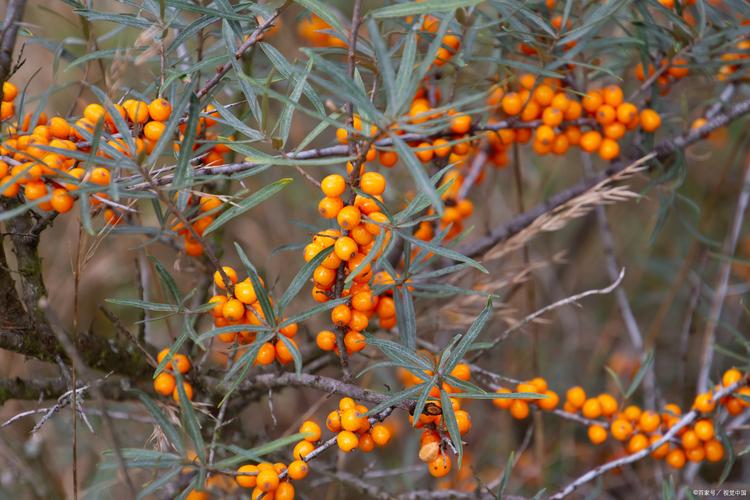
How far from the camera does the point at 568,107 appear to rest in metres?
1.61

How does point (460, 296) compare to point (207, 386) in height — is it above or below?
below

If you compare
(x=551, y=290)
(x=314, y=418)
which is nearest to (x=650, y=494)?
(x=551, y=290)

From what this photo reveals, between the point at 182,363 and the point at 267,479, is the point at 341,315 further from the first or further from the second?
the point at 182,363

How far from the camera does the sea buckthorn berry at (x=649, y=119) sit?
1684 mm

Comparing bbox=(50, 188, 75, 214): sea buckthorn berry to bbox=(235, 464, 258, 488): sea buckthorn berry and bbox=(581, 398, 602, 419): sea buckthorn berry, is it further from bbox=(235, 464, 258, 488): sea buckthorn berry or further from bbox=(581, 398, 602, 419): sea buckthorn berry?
bbox=(581, 398, 602, 419): sea buckthorn berry

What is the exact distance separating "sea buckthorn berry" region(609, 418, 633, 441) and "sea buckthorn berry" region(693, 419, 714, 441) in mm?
145

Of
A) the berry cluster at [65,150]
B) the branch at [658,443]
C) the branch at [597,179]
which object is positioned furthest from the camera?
the branch at [597,179]

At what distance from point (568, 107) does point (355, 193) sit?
0.77 metres

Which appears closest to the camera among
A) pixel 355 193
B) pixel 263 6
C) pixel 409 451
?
pixel 355 193

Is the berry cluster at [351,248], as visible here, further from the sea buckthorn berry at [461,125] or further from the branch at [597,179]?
the branch at [597,179]

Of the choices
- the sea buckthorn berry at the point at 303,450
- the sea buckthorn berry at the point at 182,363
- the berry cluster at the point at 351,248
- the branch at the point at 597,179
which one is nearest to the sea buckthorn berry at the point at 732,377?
the branch at the point at 597,179

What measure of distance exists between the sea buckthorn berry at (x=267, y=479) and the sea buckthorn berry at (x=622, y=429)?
0.89 meters

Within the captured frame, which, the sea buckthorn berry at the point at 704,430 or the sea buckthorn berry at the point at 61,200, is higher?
the sea buckthorn berry at the point at 61,200

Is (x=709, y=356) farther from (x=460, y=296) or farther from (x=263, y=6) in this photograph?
(x=263, y=6)
